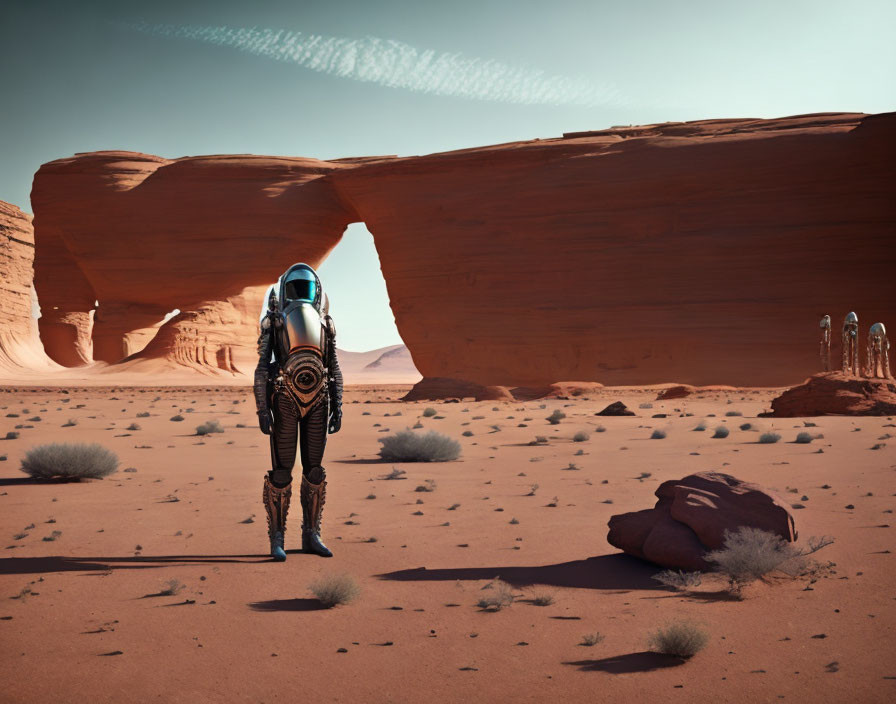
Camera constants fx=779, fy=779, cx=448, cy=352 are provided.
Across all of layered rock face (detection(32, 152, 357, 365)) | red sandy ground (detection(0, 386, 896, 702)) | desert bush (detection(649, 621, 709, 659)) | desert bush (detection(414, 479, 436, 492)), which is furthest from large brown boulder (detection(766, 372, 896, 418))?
layered rock face (detection(32, 152, 357, 365))

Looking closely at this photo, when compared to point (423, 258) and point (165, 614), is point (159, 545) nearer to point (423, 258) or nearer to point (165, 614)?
point (165, 614)

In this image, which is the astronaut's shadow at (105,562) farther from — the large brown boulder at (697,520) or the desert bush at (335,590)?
the large brown boulder at (697,520)

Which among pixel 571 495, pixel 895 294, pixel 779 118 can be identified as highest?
pixel 779 118

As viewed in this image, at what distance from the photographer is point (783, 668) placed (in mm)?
3773

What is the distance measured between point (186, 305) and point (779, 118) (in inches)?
1407

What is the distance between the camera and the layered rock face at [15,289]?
43344 millimetres

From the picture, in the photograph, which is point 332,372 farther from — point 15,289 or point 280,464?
point 15,289

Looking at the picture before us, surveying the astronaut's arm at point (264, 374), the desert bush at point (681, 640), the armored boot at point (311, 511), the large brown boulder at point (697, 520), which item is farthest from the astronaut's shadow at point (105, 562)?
the desert bush at point (681, 640)

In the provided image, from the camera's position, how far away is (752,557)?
16.1ft

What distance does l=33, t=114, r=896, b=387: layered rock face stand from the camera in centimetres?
3650

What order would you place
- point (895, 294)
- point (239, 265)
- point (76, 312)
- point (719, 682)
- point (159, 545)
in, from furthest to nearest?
point (76, 312)
point (239, 265)
point (895, 294)
point (159, 545)
point (719, 682)

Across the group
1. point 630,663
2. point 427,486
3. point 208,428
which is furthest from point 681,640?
point 208,428

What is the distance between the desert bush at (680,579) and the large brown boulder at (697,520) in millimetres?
255

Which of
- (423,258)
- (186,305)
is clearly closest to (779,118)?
(423,258)
